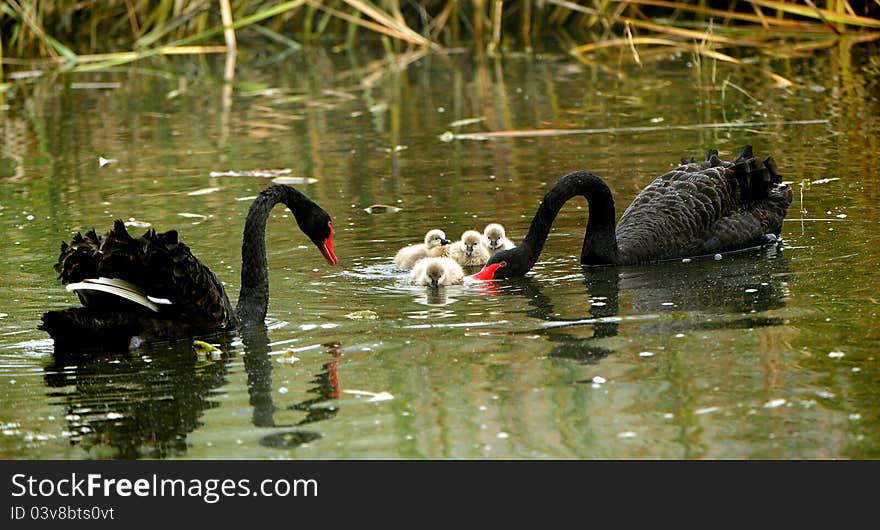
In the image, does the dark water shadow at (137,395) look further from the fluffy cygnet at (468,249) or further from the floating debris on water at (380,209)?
the floating debris on water at (380,209)

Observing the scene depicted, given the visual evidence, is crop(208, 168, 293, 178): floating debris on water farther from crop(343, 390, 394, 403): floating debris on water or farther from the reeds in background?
crop(343, 390, 394, 403): floating debris on water

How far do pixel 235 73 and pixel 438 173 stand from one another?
26.4 ft

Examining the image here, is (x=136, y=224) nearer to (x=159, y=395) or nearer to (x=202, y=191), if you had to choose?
(x=202, y=191)

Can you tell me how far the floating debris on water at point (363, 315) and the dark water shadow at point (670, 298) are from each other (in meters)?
0.68

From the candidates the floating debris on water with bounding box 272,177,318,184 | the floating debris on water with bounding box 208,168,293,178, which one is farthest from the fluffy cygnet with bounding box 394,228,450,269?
the floating debris on water with bounding box 208,168,293,178

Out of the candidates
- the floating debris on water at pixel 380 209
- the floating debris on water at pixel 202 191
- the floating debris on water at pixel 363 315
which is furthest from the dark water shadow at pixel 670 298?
the floating debris on water at pixel 202 191

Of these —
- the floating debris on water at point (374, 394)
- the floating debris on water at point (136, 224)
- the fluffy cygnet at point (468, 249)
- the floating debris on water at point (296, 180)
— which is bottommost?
the floating debris on water at point (374, 394)

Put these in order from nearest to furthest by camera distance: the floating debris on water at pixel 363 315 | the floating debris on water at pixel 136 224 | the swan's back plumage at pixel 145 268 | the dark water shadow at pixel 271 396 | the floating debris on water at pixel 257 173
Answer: the dark water shadow at pixel 271 396, the swan's back plumage at pixel 145 268, the floating debris on water at pixel 363 315, the floating debris on water at pixel 136 224, the floating debris on water at pixel 257 173

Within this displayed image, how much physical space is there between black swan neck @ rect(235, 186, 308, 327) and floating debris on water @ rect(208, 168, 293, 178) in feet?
12.9

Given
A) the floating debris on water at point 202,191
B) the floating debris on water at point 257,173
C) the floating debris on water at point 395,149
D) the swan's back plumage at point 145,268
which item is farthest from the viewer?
the floating debris on water at point 395,149

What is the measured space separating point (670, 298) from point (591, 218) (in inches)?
43.1

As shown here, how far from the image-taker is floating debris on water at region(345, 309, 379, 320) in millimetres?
6379

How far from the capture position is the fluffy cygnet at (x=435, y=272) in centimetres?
694

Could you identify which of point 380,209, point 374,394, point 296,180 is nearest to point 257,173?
point 296,180
